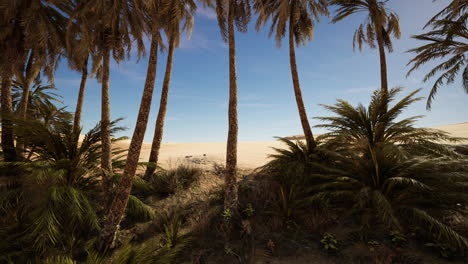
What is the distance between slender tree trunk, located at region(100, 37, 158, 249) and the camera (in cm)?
546

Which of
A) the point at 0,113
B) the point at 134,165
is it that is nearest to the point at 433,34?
the point at 134,165

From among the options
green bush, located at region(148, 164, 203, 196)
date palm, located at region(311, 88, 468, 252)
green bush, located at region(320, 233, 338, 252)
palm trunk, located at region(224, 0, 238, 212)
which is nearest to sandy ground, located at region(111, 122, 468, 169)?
green bush, located at region(148, 164, 203, 196)

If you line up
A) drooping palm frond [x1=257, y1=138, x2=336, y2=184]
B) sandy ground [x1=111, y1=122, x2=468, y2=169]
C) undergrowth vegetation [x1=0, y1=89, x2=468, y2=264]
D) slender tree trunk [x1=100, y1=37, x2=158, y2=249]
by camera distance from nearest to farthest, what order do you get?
undergrowth vegetation [x1=0, y1=89, x2=468, y2=264] → slender tree trunk [x1=100, y1=37, x2=158, y2=249] → drooping palm frond [x1=257, y1=138, x2=336, y2=184] → sandy ground [x1=111, y1=122, x2=468, y2=169]

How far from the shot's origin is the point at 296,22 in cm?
1048

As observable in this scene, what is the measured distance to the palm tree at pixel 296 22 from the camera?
991 cm

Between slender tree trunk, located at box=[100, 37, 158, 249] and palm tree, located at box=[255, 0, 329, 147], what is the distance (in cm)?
591

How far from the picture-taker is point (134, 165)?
5602 millimetres

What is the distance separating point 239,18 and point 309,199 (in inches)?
272

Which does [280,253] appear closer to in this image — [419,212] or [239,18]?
[419,212]

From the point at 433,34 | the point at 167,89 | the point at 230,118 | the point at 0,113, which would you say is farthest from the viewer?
the point at 433,34

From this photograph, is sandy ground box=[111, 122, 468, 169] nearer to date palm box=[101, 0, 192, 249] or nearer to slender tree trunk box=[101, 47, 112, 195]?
slender tree trunk box=[101, 47, 112, 195]

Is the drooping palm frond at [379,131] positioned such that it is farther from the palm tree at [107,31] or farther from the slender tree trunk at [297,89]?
the palm tree at [107,31]

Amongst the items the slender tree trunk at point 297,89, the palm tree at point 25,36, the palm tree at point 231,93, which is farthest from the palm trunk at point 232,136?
the palm tree at point 25,36

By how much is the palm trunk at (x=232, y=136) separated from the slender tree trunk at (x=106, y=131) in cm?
409
